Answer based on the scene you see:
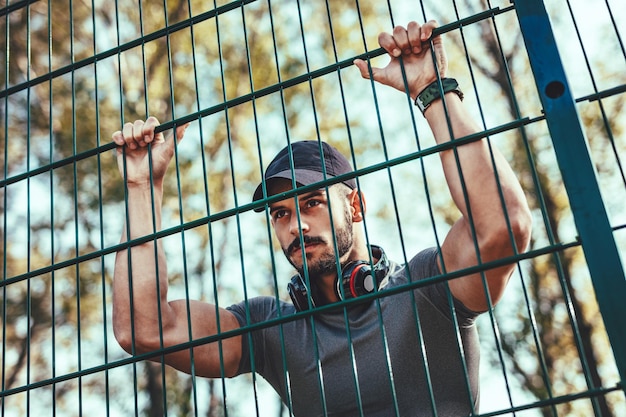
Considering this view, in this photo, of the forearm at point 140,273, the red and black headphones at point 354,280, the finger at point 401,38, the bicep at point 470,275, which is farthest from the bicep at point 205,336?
the finger at point 401,38

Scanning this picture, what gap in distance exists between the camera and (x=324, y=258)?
2.78 m

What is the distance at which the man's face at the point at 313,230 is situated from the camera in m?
2.76

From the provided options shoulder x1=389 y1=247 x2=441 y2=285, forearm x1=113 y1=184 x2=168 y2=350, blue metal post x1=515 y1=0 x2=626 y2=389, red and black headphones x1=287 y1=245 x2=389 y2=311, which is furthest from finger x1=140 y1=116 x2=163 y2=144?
blue metal post x1=515 y1=0 x2=626 y2=389

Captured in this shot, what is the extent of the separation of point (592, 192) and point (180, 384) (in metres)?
7.57

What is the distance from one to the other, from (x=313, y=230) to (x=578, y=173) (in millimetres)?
1314

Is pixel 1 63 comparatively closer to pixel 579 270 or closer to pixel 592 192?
pixel 579 270

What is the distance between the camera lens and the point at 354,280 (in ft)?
7.62

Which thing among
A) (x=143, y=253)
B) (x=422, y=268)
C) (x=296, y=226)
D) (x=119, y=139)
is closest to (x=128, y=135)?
(x=119, y=139)

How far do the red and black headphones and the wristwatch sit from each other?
605 millimetres

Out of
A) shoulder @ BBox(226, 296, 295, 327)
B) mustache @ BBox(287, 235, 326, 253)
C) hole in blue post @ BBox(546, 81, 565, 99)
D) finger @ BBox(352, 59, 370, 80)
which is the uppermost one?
finger @ BBox(352, 59, 370, 80)

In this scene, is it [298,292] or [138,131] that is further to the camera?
[298,292]

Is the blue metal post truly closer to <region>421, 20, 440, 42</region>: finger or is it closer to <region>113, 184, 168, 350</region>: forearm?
<region>421, 20, 440, 42</region>: finger

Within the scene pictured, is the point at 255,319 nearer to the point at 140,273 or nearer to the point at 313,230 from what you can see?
the point at 313,230

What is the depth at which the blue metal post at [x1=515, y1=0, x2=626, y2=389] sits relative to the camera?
58.5 inches
